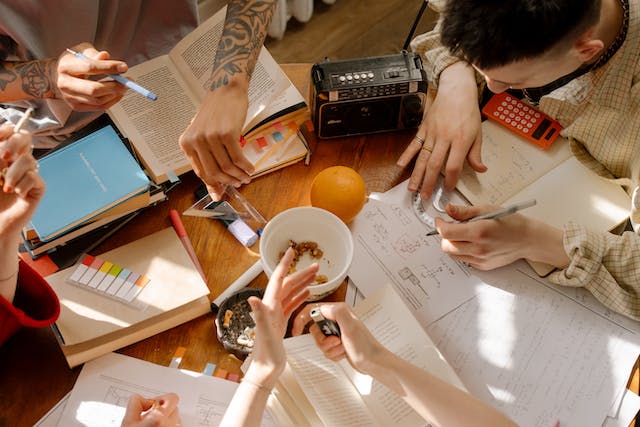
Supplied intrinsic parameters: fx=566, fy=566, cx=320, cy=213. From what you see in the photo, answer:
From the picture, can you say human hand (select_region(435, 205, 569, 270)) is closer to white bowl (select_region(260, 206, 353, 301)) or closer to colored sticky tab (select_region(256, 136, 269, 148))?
white bowl (select_region(260, 206, 353, 301))

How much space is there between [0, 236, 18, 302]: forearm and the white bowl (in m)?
0.42

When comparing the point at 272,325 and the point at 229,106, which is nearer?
the point at 272,325

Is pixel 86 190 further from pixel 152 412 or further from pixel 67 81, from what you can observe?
pixel 152 412

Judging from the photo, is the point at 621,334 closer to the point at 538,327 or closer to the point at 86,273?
the point at 538,327

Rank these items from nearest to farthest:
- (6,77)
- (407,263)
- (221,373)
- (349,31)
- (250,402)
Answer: (250,402), (221,373), (407,263), (6,77), (349,31)

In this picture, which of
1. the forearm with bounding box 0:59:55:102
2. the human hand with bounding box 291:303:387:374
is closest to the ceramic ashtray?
the human hand with bounding box 291:303:387:374

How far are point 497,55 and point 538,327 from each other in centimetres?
50

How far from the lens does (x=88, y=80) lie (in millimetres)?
1115

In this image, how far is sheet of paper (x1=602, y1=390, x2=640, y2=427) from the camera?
0.97m

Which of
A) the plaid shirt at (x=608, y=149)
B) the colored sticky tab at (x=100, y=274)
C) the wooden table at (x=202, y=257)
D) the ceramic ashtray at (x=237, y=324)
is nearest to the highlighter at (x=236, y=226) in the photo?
the wooden table at (x=202, y=257)

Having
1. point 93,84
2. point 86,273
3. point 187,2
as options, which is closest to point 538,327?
point 86,273

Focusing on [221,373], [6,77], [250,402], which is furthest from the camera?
[6,77]

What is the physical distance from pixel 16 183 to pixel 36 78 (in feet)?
1.29

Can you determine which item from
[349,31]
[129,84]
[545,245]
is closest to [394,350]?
[545,245]
